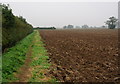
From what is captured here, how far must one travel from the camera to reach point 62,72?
Result: 22.6 feet

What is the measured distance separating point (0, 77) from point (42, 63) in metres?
3.01

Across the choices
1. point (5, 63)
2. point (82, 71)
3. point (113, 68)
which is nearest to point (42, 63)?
Result: point (5, 63)

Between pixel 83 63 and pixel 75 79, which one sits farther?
pixel 83 63

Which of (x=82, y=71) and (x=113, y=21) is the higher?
(x=113, y=21)

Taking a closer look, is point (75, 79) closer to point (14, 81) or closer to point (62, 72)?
point (62, 72)

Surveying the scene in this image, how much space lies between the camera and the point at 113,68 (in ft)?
24.0

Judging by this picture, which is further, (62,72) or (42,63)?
(42,63)

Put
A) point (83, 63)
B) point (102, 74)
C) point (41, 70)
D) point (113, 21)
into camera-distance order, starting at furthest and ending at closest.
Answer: point (113, 21)
point (83, 63)
point (41, 70)
point (102, 74)

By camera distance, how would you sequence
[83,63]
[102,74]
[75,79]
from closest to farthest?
[75,79] < [102,74] < [83,63]

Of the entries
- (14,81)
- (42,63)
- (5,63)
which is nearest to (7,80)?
(14,81)

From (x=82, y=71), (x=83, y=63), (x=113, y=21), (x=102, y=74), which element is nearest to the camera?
(x=102, y=74)

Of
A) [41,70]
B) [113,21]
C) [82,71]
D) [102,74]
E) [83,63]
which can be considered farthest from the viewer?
[113,21]

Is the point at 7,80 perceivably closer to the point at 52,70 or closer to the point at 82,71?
the point at 52,70

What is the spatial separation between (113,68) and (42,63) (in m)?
3.84
